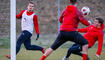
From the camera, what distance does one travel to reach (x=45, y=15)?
13.6m

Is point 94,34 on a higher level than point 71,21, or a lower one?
lower

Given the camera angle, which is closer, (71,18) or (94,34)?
(71,18)

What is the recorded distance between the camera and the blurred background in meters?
12.5

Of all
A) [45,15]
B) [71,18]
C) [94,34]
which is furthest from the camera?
[45,15]

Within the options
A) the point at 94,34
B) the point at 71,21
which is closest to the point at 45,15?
the point at 94,34

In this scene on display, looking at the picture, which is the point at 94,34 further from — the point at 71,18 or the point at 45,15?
the point at 45,15

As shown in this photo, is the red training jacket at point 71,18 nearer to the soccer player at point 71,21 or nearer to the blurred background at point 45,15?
the soccer player at point 71,21

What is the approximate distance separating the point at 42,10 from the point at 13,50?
732 centimetres

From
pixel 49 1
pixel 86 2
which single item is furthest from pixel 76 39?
pixel 49 1

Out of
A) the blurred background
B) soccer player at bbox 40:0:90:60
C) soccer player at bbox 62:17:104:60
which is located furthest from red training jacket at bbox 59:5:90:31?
the blurred background

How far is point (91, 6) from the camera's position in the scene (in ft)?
42.2

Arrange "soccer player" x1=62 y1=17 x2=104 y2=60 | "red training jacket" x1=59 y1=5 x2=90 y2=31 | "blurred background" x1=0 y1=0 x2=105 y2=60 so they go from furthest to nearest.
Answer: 1. "blurred background" x1=0 y1=0 x2=105 y2=60
2. "soccer player" x1=62 y1=17 x2=104 y2=60
3. "red training jacket" x1=59 y1=5 x2=90 y2=31

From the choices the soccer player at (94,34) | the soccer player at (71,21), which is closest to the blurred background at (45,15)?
the soccer player at (94,34)

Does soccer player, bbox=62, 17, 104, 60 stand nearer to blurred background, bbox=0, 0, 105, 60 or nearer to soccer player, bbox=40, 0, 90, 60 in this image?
soccer player, bbox=40, 0, 90, 60
